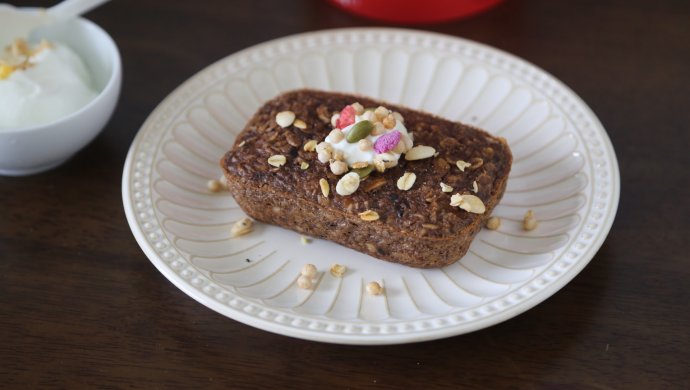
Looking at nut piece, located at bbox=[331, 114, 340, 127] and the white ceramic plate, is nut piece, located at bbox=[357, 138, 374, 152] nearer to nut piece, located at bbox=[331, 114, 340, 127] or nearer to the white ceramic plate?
nut piece, located at bbox=[331, 114, 340, 127]

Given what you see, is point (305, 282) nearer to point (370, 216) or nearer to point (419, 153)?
point (370, 216)

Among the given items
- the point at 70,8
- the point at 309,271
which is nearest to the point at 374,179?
the point at 309,271

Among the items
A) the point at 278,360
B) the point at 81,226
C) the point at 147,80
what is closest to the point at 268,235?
the point at 278,360

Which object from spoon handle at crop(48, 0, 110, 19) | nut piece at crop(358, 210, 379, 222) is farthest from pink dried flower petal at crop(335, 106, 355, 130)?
spoon handle at crop(48, 0, 110, 19)

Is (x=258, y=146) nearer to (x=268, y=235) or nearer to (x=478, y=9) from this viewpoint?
(x=268, y=235)

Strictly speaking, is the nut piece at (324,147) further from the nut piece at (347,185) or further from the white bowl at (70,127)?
the white bowl at (70,127)

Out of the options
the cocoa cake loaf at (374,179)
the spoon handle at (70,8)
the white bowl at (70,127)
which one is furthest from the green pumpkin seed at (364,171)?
the spoon handle at (70,8)
